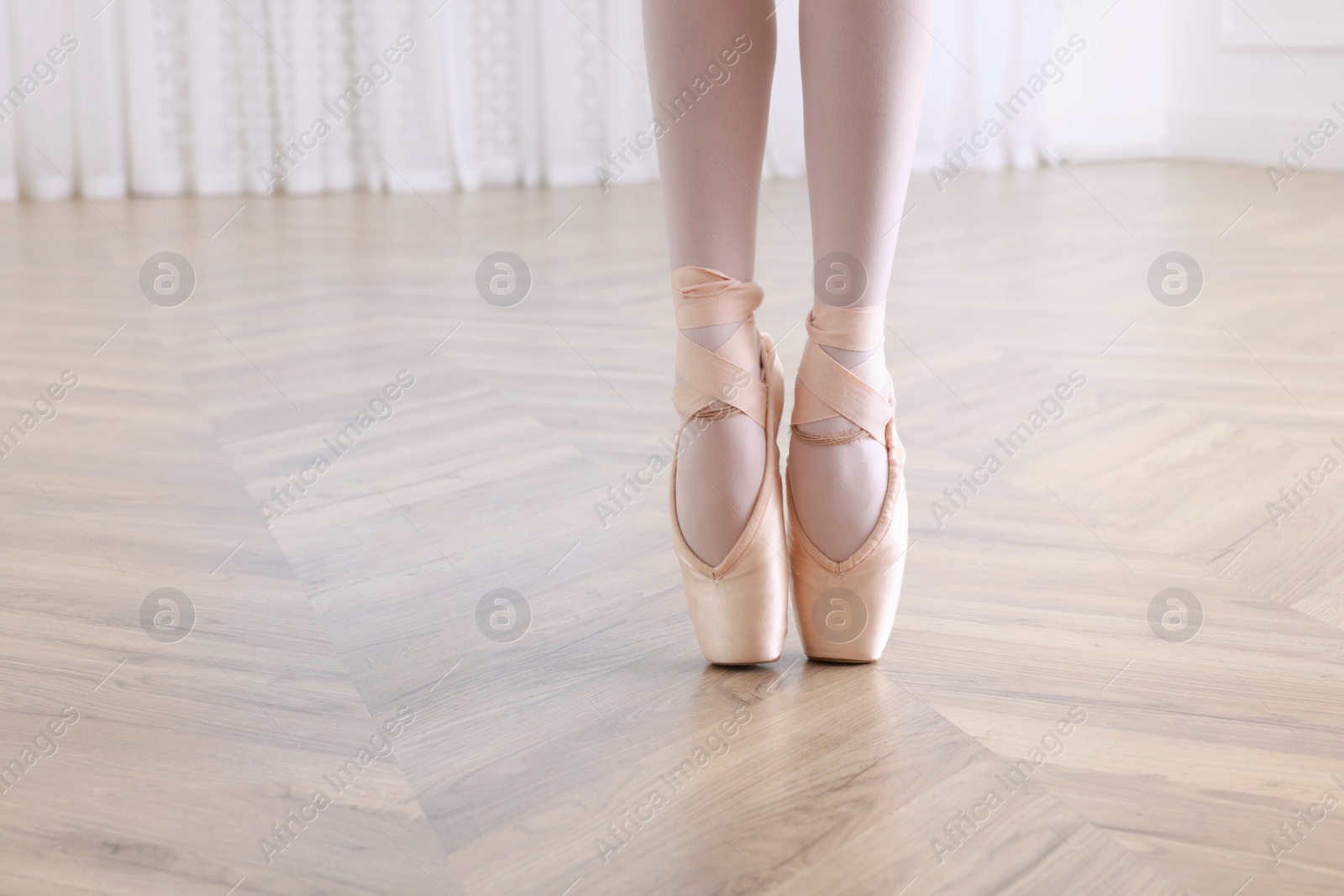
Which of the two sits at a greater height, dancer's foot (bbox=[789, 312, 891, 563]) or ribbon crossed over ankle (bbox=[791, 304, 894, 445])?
ribbon crossed over ankle (bbox=[791, 304, 894, 445])

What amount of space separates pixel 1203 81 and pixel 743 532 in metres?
3.94

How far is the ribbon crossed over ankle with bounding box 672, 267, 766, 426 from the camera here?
727mm

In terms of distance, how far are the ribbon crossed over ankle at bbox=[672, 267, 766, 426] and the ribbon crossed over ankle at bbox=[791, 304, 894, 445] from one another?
35 millimetres

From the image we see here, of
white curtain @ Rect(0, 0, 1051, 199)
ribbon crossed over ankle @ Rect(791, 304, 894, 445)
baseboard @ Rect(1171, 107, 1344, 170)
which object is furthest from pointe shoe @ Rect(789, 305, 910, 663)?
baseboard @ Rect(1171, 107, 1344, 170)

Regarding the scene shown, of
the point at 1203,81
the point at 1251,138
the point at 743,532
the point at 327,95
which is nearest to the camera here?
the point at 743,532

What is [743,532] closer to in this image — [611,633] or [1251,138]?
[611,633]

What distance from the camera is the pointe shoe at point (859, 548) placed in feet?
2.36

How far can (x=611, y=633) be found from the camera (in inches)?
31.5

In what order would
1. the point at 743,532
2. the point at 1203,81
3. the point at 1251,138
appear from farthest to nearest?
the point at 1203,81 → the point at 1251,138 → the point at 743,532

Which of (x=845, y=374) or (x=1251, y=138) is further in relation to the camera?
(x=1251, y=138)

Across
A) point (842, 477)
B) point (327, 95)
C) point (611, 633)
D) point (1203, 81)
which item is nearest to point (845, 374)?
point (842, 477)

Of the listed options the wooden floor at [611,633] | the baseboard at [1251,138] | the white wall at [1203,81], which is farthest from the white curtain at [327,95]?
the wooden floor at [611,633]

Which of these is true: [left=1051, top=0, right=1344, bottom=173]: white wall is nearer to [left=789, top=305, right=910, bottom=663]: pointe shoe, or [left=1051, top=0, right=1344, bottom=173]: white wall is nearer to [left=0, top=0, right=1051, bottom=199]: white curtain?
[left=0, top=0, right=1051, bottom=199]: white curtain

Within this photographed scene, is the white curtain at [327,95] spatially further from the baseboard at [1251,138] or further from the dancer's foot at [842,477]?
the dancer's foot at [842,477]
